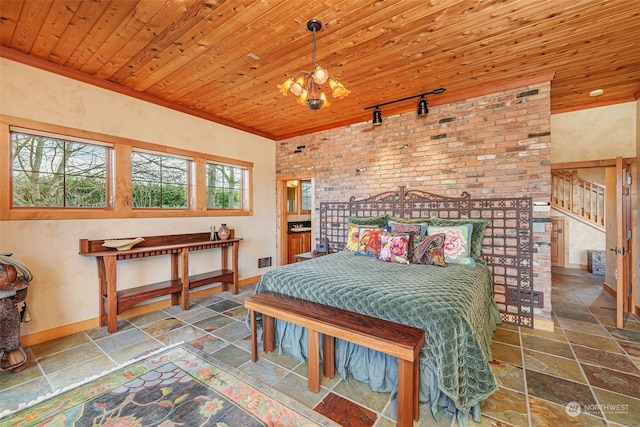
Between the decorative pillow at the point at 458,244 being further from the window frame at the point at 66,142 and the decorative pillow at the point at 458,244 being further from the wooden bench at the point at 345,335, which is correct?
the window frame at the point at 66,142

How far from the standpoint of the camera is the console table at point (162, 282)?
286 centimetres

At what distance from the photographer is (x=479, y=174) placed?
10.8 ft

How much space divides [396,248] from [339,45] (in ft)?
6.82

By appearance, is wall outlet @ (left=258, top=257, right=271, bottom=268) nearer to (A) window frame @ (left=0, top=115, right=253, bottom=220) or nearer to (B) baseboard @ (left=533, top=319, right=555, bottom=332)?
(A) window frame @ (left=0, top=115, right=253, bottom=220)

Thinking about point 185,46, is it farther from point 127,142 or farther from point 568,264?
point 568,264

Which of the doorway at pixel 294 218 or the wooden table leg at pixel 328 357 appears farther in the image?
the doorway at pixel 294 218

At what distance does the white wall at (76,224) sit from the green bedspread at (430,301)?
1.97 m

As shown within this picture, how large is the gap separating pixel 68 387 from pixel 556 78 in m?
5.35

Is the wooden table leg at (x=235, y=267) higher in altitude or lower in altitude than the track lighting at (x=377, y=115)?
lower

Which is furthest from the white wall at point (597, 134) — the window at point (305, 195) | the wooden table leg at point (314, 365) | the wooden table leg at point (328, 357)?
the window at point (305, 195)

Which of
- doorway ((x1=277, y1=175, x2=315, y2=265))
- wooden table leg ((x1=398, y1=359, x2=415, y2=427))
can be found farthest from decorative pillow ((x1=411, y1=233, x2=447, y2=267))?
doorway ((x1=277, y1=175, x2=315, y2=265))

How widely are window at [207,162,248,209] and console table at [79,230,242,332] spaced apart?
1.98ft

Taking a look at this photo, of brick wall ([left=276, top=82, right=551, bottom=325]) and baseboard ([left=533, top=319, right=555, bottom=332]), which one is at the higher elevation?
brick wall ([left=276, top=82, right=551, bottom=325])

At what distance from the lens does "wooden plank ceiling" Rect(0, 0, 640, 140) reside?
1927 mm
